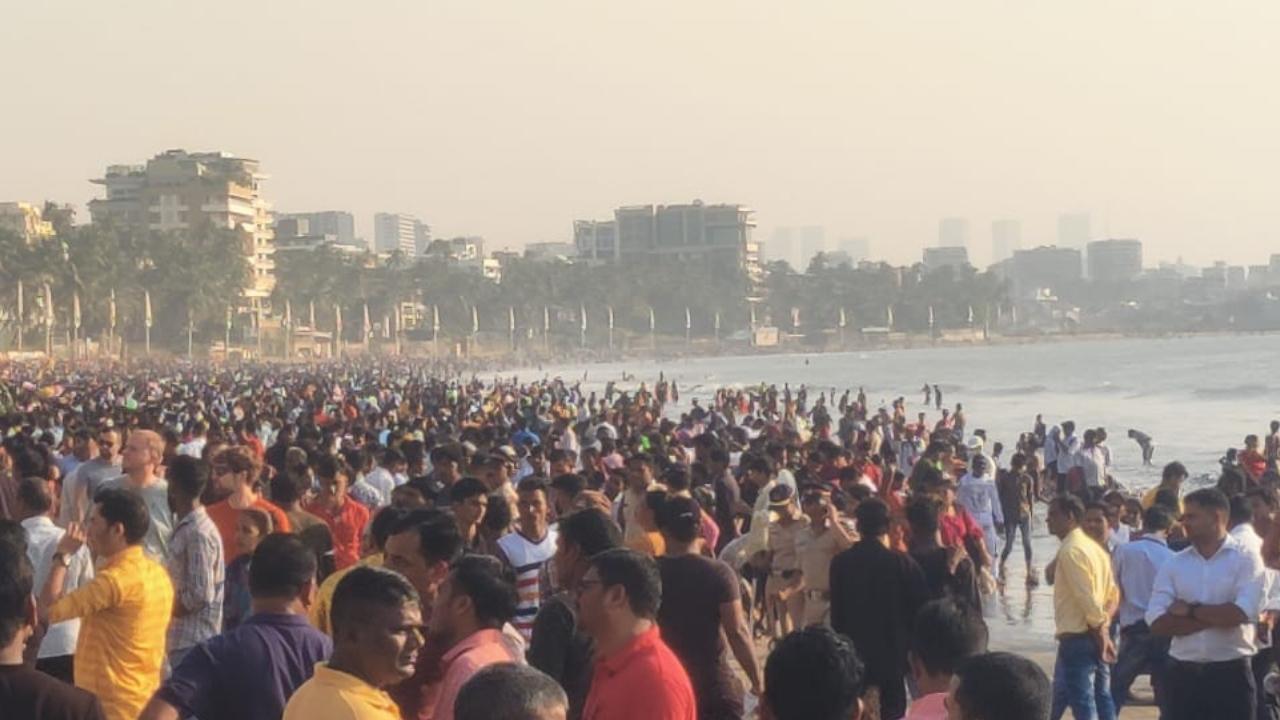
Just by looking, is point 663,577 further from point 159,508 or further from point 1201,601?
point 159,508

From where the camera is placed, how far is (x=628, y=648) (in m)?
5.16

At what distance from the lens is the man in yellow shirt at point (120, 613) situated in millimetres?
6270

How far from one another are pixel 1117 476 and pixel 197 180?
400 ft

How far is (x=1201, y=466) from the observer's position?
40.4 meters

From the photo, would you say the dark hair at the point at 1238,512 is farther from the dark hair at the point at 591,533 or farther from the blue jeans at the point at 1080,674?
the dark hair at the point at 591,533

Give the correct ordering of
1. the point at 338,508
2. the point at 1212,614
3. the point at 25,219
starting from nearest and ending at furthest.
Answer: the point at 1212,614, the point at 338,508, the point at 25,219

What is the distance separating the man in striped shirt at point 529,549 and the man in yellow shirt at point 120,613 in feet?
5.68

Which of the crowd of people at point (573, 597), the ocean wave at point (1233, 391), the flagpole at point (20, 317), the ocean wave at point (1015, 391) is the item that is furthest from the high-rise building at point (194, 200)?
the crowd of people at point (573, 597)

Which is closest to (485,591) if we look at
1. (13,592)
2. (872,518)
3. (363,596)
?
(363,596)

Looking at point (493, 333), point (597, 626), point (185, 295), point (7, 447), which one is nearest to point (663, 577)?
point (597, 626)

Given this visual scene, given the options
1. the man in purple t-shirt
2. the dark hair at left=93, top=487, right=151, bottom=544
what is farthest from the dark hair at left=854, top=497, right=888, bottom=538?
the man in purple t-shirt

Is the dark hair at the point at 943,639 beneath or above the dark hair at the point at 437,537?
beneath

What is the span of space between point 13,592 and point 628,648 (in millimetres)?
1635

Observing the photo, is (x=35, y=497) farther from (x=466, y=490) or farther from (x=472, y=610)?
(x=472, y=610)
